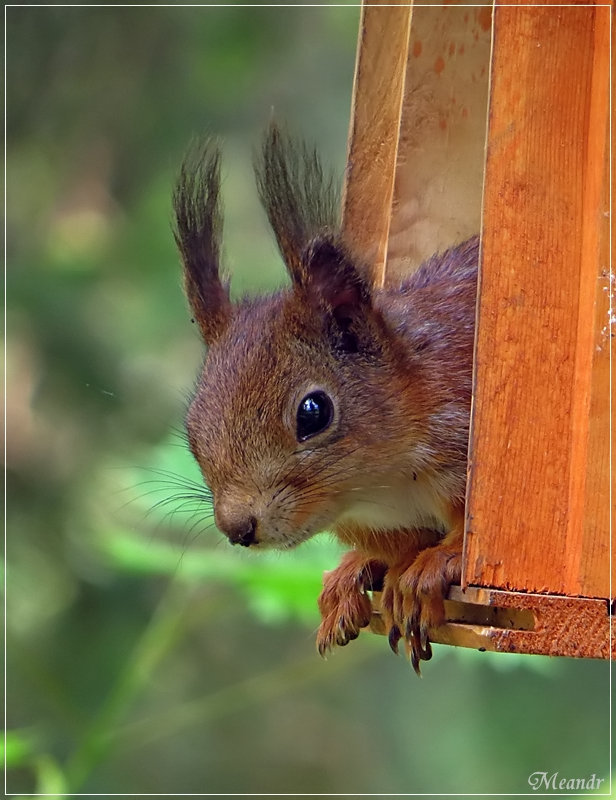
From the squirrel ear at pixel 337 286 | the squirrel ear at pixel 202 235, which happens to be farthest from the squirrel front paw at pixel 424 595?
the squirrel ear at pixel 202 235

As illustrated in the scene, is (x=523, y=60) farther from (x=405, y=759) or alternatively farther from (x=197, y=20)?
(x=405, y=759)

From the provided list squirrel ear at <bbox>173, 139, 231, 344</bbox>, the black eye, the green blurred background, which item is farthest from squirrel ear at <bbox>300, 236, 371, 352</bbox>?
the green blurred background

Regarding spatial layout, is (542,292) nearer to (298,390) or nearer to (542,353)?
(542,353)

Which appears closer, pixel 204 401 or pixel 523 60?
pixel 523 60

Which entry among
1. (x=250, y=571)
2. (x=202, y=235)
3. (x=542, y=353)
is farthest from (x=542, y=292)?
(x=250, y=571)

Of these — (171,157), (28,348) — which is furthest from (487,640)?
(171,157)

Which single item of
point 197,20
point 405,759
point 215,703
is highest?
point 197,20

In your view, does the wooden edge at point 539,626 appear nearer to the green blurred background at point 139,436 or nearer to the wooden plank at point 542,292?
the wooden plank at point 542,292
